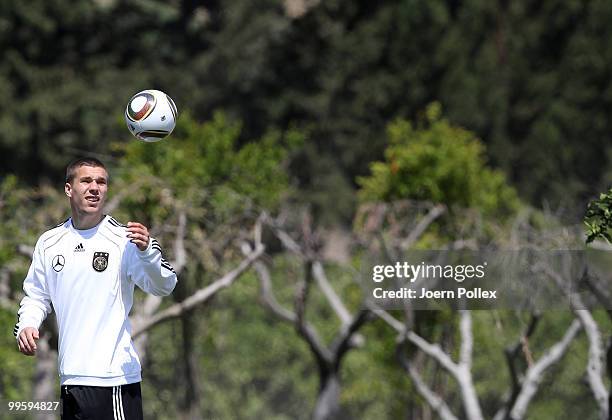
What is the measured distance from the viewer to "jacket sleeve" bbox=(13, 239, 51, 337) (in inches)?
191

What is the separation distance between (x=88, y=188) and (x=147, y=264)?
37 cm

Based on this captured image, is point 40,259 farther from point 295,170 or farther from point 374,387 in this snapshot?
point 295,170

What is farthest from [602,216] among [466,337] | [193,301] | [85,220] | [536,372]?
[193,301]

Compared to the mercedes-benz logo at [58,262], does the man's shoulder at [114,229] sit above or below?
above

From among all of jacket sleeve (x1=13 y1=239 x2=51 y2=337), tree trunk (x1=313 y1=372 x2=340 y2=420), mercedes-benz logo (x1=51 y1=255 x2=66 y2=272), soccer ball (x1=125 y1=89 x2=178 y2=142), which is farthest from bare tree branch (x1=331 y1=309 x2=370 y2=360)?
mercedes-benz logo (x1=51 y1=255 x2=66 y2=272)

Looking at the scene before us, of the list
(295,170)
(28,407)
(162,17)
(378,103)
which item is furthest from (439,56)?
(28,407)

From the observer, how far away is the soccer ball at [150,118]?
6965mm

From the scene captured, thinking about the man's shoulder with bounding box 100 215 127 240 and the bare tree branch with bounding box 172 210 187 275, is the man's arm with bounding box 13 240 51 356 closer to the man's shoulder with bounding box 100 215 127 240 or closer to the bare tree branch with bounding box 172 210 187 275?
the man's shoulder with bounding box 100 215 127 240

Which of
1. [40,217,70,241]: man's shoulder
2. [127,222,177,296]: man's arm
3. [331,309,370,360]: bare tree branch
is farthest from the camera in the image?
[331,309,370,360]: bare tree branch

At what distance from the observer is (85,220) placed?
15.8 ft

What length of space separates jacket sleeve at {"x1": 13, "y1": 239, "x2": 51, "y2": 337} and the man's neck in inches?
7.3

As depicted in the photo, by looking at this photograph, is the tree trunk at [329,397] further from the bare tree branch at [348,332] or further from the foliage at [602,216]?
the foliage at [602,216]

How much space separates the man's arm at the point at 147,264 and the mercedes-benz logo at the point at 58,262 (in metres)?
0.25

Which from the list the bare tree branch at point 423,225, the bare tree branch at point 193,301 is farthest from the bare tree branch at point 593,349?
the bare tree branch at point 423,225
